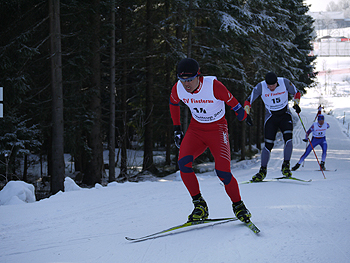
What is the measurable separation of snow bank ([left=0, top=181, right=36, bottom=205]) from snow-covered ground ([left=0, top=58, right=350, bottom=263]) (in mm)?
18

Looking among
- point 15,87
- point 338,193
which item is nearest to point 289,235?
point 338,193

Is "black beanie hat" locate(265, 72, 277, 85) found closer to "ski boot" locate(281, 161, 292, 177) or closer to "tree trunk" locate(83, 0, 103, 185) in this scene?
"ski boot" locate(281, 161, 292, 177)

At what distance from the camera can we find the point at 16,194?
599 centimetres

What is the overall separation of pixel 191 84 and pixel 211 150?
899 millimetres

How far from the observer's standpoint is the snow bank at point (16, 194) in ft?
18.8

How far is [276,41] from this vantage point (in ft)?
54.2

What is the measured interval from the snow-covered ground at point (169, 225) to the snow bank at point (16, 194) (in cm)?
2

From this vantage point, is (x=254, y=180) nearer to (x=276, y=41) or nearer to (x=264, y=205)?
(x=264, y=205)

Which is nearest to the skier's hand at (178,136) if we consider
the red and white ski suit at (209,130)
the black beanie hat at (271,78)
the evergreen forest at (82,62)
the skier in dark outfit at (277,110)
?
the red and white ski suit at (209,130)

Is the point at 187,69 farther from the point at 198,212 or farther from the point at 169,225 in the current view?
the point at 169,225

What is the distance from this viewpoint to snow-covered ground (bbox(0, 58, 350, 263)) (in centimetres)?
320

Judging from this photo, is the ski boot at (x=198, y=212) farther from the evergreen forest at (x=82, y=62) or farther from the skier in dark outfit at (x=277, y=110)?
the evergreen forest at (x=82, y=62)

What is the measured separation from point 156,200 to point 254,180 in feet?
9.25

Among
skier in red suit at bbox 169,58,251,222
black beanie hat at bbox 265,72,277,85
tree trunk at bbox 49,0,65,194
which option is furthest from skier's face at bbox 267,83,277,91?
tree trunk at bbox 49,0,65,194
